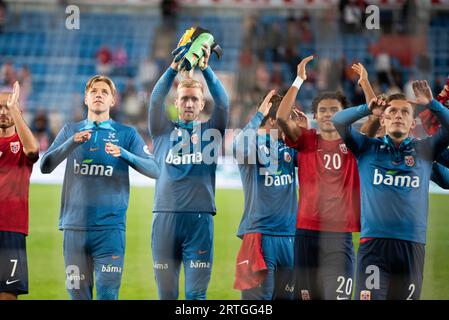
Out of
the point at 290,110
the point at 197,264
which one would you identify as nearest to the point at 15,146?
the point at 197,264

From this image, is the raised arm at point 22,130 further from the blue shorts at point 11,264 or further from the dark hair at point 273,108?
the dark hair at point 273,108

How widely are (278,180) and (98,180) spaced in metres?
1.05

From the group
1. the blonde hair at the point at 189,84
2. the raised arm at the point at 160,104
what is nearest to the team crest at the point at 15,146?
the raised arm at the point at 160,104

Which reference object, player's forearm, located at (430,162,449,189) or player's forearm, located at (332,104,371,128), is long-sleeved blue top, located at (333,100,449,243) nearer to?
player's forearm, located at (332,104,371,128)

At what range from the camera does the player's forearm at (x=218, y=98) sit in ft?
16.0

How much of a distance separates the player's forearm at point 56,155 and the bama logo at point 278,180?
3.68ft

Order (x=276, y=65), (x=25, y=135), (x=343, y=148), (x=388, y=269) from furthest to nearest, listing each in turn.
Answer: (x=276, y=65)
(x=343, y=148)
(x=25, y=135)
(x=388, y=269)

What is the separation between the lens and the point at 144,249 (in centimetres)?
527

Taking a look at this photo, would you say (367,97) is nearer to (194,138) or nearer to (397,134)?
(397,134)

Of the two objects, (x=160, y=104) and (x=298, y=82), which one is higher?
(x=298, y=82)

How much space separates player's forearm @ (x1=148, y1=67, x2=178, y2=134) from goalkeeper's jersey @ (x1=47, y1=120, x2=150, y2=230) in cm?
15

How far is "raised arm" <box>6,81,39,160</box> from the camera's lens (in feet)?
15.8

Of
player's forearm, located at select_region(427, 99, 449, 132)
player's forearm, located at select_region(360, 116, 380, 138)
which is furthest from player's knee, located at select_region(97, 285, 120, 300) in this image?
player's forearm, located at select_region(427, 99, 449, 132)

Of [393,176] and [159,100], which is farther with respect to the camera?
[159,100]
